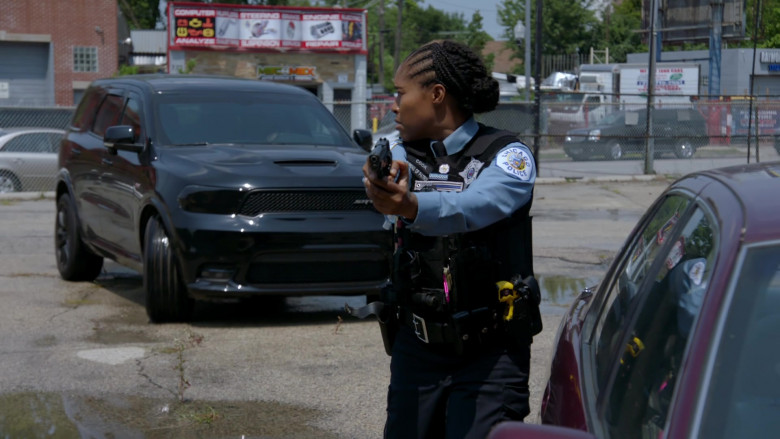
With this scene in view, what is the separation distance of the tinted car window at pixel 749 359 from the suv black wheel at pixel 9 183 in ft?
57.0

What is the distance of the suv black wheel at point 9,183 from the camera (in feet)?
59.2

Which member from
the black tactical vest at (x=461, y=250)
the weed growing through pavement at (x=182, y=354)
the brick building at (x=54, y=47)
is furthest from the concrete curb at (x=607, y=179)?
the brick building at (x=54, y=47)

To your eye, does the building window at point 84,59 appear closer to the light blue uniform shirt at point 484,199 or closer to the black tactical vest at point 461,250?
the black tactical vest at point 461,250

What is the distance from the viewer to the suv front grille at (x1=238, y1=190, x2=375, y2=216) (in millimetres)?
7105

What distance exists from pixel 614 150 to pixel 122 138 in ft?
55.6

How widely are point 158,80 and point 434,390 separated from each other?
6.20 m

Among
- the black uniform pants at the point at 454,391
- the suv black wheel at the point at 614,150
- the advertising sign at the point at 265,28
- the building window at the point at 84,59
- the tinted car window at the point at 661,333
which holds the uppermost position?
the advertising sign at the point at 265,28

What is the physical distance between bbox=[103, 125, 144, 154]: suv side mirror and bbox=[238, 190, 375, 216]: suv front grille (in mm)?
1233

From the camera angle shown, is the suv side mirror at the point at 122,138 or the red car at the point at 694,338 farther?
the suv side mirror at the point at 122,138

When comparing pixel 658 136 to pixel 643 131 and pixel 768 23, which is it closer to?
pixel 643 131

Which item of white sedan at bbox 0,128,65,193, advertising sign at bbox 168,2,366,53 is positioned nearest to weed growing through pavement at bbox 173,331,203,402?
white sedan at bbox 0,128,65,193

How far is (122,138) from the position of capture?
25.4ft

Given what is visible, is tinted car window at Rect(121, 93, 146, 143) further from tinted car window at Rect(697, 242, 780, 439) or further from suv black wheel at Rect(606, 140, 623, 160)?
suv black wheel at Rect(606, 140, 623, 160)

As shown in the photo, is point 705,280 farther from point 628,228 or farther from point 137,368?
point 628,228
